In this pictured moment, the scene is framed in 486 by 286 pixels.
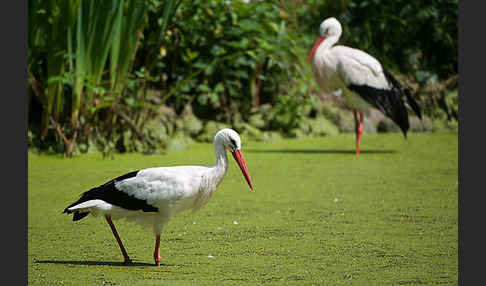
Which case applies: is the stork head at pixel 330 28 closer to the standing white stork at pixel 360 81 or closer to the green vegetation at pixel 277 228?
the standing white stork at pixel 360 81

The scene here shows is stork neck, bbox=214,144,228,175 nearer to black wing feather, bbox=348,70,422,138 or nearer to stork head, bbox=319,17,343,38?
black wing feather, bbox=348,70,422,138

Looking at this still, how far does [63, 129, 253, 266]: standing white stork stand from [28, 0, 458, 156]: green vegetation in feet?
8.92

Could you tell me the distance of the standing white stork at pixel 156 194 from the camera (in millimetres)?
2805

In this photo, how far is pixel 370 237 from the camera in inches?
136

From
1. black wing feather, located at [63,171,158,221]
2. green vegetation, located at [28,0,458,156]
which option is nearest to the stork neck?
black wing feather, located at [63,171,158,221]

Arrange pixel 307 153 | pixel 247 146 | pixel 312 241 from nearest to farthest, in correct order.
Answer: pixel 312 241 < pixel 307 153 < pixel 247 146

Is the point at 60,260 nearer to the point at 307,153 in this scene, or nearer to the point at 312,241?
the point at 312,241

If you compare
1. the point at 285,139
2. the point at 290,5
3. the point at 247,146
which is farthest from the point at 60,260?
the point at 290,5

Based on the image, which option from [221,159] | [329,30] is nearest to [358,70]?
[329,30]

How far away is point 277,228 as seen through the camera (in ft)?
12.0

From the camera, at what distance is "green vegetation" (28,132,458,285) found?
2852 mm

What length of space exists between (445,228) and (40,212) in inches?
87.9

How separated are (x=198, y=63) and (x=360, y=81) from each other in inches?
74.8

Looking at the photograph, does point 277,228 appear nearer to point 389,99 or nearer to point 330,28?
point 389,99
